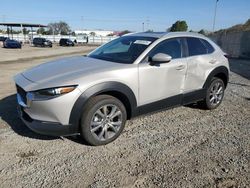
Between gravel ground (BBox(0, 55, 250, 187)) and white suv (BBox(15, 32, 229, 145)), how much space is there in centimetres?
36

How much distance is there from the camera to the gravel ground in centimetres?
326

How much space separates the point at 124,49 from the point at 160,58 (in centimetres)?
88

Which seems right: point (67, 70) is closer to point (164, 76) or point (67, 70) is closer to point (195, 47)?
point (164, 76)

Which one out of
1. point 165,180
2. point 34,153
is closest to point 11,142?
point 34,153

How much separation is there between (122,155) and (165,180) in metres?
0.82

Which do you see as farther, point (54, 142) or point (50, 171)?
point (54, 142)

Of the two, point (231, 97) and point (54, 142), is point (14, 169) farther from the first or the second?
point (231, 97)

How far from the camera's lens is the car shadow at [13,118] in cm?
445

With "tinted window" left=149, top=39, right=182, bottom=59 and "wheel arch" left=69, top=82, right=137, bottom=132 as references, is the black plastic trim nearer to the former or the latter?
"wheel arch" left=69, top=82, right=137, bottom=132

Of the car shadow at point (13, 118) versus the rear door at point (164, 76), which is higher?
the rear door at point (164, 76)

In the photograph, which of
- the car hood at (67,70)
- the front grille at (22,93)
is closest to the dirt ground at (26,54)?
the car hood at (67,70)

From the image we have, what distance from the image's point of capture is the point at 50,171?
11.2 feet

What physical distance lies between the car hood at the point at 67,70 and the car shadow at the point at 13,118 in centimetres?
93

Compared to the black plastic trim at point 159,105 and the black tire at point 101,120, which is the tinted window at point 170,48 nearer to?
the black plastic trim at point 159,105
